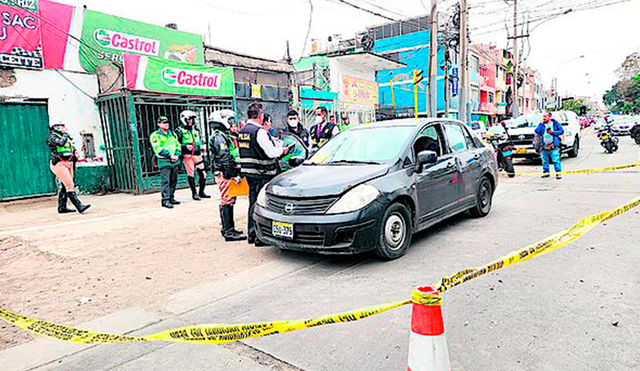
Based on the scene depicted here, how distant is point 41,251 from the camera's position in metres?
5.50

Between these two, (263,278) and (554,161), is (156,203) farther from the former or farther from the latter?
(554,161)

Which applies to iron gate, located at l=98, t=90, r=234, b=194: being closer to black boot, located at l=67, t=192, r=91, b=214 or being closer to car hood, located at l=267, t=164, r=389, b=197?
black boot, located at l=67, t=192, r=91, b=214

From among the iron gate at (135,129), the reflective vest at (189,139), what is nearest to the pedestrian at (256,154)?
the reflective vest at (189,139)

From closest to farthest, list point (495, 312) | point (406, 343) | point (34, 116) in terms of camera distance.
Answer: point (406, 343) < point (495, 312) < point (34, 116)

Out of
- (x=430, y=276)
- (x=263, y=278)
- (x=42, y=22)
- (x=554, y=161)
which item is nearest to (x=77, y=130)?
(x=42, y=22)

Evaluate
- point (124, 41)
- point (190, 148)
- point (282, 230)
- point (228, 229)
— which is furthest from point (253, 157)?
point (124, 41)

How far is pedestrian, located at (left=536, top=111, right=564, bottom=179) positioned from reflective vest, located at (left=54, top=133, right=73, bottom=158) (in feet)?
35.6

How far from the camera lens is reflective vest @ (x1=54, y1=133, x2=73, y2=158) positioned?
771cm

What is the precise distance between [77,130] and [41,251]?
5.75 metres

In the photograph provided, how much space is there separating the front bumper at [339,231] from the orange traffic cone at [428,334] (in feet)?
7.27

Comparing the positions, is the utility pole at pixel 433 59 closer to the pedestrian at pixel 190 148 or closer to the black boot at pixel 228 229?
the pedestrian at pixel 190 148

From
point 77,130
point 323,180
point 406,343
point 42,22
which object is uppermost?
point 42,22

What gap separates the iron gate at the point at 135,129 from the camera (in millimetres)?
9930

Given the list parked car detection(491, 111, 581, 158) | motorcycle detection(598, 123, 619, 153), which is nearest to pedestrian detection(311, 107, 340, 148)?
parked car detection(491, 111, 581, 158)
